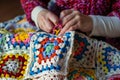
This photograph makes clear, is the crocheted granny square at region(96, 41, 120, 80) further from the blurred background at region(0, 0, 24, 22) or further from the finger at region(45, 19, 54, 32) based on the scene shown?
the blurred background at region(0, 0, 24, 22)

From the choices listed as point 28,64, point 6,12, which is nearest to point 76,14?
point 28,64

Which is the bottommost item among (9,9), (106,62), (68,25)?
(106,62)

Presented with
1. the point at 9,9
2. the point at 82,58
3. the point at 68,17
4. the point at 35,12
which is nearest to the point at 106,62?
the point at 82,58

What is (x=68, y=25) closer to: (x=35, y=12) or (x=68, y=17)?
(x=68, y=17)

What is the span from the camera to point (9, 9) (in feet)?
5.53

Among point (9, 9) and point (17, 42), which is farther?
point (9, 9)

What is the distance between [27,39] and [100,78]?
0.74 feet

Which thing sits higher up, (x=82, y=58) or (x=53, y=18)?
(x=53, y=18)

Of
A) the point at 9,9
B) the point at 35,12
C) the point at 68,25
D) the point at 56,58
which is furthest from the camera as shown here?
the point at 9,9

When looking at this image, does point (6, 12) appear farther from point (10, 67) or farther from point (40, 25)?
point (10, 67)

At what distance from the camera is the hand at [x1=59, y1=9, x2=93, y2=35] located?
792 mm

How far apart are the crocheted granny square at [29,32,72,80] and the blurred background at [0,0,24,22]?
827 millimetres

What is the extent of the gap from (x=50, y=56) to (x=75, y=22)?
156 mm

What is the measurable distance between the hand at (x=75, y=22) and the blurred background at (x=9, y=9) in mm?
765
